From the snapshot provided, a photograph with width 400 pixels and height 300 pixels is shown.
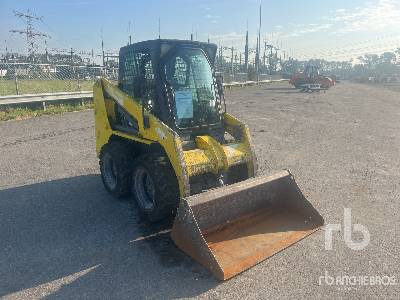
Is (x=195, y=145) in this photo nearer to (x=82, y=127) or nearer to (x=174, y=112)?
(x=174, y=112)

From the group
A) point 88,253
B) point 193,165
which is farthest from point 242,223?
point 88,253

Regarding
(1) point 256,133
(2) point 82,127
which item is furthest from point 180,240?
(2) point 82,127

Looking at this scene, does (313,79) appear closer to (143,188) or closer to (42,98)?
(42,98)

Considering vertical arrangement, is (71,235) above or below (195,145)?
below

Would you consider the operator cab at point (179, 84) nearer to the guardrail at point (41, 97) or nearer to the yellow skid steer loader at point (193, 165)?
the yellow skid steer loader at point (193, 165)

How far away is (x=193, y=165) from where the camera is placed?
4.76m

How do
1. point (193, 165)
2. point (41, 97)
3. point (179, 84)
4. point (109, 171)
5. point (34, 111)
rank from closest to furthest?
Result: point (193, 165) < point (179, 84) < point (109, 171) < point (34, 111) < point (41, 97)

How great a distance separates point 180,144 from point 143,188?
1109 millimetres

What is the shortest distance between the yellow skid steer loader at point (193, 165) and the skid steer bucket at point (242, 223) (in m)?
0.01

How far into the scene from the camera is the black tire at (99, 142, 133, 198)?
5664mm

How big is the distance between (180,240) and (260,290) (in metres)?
1.02

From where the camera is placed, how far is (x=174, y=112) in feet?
17.0

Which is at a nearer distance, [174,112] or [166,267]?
[166,267]

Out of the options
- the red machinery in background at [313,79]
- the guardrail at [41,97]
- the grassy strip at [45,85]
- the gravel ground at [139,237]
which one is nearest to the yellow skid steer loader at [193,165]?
the gravel ground at [139,237]
